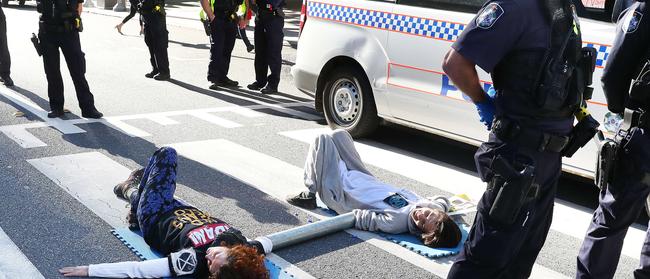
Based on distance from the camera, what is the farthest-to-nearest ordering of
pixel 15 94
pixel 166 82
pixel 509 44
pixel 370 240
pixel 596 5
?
pixel 166 82 < pixel 15 94 < pixel 596 5 < pixel 370 240 < pixel 509 44

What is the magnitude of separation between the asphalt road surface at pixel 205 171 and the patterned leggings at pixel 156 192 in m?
0.22

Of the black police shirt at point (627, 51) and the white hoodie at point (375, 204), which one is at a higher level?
the black police shirt at point (627, 51)

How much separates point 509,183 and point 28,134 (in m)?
4.93

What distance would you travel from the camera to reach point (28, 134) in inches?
248

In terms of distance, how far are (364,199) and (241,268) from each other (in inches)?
63.2

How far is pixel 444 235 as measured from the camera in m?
4.08

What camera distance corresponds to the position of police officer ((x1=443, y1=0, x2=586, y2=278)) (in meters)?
2.73

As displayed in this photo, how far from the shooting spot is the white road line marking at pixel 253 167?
5014 mm

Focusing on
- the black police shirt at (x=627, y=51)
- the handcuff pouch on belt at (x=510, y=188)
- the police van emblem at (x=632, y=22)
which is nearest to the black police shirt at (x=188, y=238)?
the handcuff pouch on belt at (x=510, y=188)

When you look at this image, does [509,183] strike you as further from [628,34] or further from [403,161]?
[403,161]

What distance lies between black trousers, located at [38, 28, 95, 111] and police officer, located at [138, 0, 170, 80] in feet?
8.58

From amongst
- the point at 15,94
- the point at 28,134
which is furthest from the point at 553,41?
the point at 15,94

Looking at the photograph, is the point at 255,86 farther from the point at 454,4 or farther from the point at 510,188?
the point at 510,188

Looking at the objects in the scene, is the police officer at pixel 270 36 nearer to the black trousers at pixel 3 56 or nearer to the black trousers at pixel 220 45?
the black trousers at pixel 220 45
